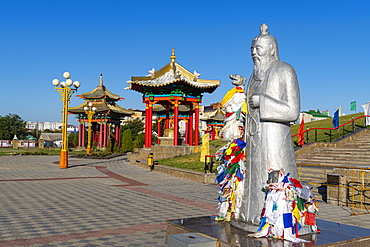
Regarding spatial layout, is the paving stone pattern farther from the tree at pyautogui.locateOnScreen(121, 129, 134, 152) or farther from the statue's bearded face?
the tree at pyautogui.locateOnScreen(121, 129, 134, 152)

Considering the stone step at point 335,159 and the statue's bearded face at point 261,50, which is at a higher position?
the statue's bearded face at point 261,50

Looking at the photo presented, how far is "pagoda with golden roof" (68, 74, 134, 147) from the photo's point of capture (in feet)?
166

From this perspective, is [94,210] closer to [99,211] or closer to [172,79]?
[99,211]

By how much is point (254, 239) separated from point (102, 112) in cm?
4731

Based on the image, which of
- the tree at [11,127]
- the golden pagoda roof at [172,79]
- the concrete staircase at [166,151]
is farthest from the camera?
the tree at [11,127]

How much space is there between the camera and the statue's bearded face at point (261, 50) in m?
5.15

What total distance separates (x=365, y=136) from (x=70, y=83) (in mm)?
17488

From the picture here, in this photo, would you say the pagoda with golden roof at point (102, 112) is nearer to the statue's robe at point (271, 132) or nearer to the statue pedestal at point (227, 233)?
the statue pedestal at point (227, 233)

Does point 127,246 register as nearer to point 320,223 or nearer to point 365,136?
point 320,223

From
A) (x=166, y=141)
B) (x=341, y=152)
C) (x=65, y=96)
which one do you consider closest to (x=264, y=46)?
(x=341, y=152)

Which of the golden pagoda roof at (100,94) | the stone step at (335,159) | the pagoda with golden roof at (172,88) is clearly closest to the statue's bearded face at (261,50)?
the stone step at (335,159)

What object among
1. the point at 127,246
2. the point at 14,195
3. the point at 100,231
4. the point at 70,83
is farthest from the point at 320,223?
the point at 70,83

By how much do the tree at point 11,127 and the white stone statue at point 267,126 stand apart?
3462 inches

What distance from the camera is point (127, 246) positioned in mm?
5836
